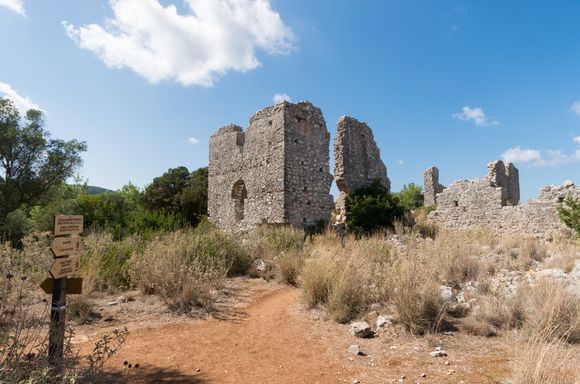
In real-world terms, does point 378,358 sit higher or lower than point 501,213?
lower

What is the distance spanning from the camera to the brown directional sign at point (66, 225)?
11.6ft

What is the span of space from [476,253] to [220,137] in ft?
37.4

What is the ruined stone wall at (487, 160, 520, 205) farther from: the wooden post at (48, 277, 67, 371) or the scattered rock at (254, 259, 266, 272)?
the wooden post at (48, 277, 67, 371)

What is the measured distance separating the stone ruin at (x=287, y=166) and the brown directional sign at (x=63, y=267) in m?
9.07

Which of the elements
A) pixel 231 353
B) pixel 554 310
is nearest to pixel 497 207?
pixel 554 310

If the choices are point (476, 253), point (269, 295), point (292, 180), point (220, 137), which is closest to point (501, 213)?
point (476, 253)

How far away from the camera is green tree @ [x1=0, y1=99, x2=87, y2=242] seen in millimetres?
16547

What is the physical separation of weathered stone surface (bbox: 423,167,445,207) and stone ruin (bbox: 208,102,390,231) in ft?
24.5

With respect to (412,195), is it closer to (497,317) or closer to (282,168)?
(282,168)

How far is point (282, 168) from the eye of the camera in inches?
497

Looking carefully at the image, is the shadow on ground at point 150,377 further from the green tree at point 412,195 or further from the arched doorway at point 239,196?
the green tree at point 412,195

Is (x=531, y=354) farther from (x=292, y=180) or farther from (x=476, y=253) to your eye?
(x=292, y=180)

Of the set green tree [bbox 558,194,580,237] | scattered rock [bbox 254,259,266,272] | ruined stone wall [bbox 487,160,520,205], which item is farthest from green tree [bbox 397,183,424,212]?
scattered rock [bbox 254,259,266,272]

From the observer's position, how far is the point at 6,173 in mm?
Result: 16969
